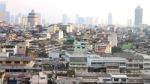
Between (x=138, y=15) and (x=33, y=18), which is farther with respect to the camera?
(x=138, y=15)

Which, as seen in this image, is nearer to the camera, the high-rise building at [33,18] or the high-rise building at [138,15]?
the high-rise building at [33,18]

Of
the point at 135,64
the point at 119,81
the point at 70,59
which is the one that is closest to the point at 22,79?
the point at 119,81

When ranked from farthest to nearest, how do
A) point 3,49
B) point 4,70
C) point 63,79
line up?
point 3,49 < point 4,70 < point 63,79

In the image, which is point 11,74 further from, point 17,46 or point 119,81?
point 17,46

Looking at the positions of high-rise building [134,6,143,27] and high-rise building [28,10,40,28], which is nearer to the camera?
high-rise building [28,10,40,28]

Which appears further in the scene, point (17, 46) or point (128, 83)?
point (17, 46)

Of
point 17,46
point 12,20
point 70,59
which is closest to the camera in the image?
point 70,59

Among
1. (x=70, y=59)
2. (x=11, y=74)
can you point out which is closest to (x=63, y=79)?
(x=11, y=74)

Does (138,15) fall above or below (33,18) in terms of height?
below

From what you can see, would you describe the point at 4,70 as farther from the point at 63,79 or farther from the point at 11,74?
the point at 63,79
